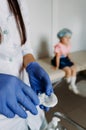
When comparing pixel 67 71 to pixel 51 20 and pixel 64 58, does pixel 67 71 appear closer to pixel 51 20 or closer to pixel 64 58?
pixel 64 58

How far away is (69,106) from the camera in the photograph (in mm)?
1972

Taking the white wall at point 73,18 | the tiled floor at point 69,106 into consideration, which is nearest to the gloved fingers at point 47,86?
the tiled floor at point 69,106

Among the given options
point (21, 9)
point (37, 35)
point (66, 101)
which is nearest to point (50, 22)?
point (37, 35)

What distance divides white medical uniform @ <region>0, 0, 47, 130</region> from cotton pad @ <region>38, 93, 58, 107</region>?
0.39 feet

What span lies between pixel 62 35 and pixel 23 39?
0.95 metres

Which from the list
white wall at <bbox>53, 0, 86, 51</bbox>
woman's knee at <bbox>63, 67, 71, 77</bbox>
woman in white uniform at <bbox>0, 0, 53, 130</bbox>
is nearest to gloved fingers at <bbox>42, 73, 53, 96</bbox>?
woman in white uniform at <bbox>0, 0, 53, 130</bbox>

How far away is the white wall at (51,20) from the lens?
176 centimetres

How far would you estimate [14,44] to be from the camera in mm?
703

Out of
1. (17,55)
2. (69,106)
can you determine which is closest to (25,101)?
(17,55)

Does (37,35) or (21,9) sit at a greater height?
(21,9)

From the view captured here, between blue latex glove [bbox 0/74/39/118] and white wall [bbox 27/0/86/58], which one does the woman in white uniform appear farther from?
white wall [bbox 27/0/86/58]

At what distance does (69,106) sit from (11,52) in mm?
1392

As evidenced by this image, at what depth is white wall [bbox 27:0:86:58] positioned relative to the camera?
69.2 inches

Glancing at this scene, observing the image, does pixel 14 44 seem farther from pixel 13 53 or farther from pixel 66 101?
pixel 66 101
